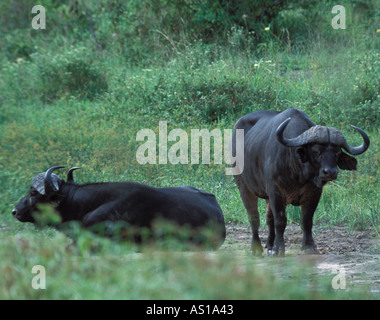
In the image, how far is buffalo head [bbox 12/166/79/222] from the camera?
7.17 meters

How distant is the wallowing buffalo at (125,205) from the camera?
22.4 ft

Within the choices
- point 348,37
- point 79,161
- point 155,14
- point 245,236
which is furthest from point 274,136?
point 155,14

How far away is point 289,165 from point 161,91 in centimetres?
570

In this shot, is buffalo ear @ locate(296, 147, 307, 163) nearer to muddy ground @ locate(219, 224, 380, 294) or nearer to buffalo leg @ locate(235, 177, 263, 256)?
muddy ground @ locate(219, 224, 380, 294)

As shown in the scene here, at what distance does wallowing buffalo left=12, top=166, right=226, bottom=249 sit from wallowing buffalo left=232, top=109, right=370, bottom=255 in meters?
0.59

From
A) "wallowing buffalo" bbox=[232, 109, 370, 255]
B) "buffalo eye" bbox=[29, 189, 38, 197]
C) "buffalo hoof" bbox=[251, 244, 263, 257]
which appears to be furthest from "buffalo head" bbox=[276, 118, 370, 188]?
"buffalo eye" bbox=[29, 189, 38, 197]

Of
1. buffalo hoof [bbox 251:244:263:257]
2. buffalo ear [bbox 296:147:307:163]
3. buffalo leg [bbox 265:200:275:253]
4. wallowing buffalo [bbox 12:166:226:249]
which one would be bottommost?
buffalo hoof [bbox 251:244:263:257]

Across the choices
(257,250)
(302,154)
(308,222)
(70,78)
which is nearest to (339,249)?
(308,222)

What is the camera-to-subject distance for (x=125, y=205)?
6871 millimetres

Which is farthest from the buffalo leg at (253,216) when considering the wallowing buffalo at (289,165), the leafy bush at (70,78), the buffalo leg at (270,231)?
the leafy bush at (70,78)

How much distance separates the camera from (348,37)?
47.2ft

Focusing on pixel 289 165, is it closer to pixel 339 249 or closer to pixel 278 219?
pixel 278 219

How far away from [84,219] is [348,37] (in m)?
8.89

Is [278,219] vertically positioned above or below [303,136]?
below
